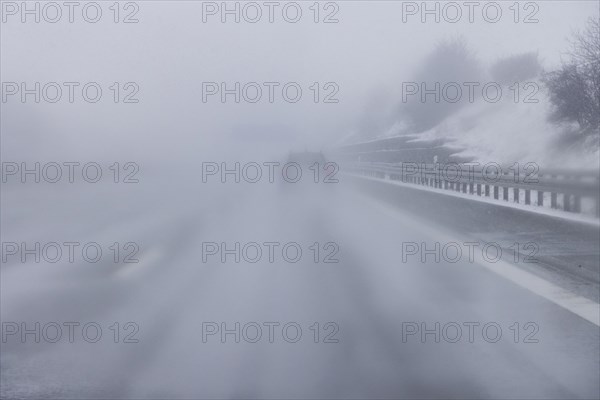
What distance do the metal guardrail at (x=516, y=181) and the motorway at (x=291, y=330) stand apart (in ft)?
6.06

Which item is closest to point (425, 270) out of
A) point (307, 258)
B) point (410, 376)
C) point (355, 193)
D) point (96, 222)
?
point (307, 258)

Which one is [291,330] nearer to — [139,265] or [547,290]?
[547,290]

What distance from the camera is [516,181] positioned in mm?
17562

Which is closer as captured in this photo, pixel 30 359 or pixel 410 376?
pixel 410 376

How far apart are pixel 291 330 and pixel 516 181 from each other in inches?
380

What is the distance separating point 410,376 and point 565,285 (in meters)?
4.86

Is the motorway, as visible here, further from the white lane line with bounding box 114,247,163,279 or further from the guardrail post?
the guardrail post

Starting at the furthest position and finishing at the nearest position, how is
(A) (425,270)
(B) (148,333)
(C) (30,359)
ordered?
(A) (425,270) → (B) (148,333) → (C) (30,359)

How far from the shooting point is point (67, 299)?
10.8 meters

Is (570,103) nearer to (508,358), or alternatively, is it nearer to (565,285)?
(565,285)

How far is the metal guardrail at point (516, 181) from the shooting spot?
13773 mm

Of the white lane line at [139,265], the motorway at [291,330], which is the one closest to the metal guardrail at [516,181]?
the motorway at [291,330]

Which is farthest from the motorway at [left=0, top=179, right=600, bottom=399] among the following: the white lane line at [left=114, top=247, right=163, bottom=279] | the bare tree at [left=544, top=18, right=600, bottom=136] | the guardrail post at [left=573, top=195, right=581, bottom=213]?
the bare tree at [left=544, top=18, right=600, bottom=136]

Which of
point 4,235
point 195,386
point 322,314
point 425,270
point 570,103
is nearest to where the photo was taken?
point 195,386
